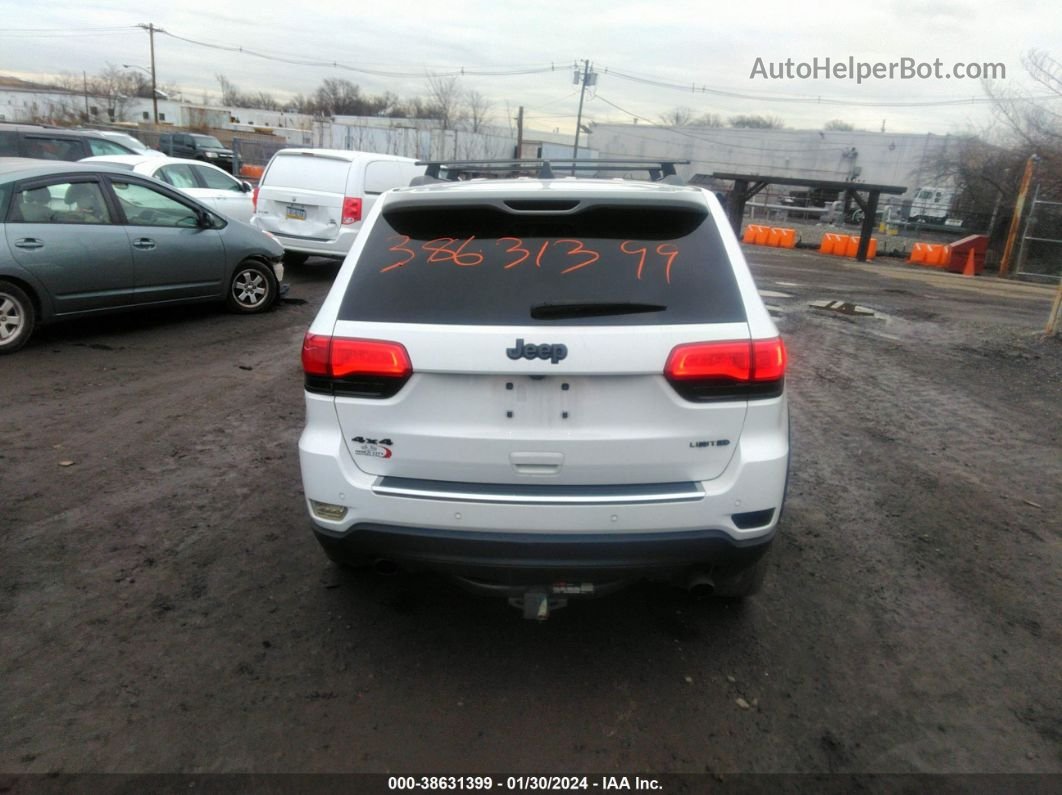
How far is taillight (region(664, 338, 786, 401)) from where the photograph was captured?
265 cm

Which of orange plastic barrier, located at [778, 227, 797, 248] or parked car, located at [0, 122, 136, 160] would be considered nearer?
parked car, located at [0, 122, 136, 160]

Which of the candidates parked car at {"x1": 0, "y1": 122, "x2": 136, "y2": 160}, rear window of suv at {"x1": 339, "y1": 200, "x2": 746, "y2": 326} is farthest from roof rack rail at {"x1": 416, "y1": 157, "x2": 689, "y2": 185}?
parked car at {"x1": 0, "y1": 122, "x2": 136, "y2": 160}

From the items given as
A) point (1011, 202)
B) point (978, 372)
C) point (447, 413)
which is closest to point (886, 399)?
point (978, 372)

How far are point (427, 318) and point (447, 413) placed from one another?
353 millimetres

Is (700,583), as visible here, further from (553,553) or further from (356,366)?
(356,366)

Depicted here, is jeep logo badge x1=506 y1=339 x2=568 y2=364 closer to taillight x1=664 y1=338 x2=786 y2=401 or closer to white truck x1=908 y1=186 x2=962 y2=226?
taillight x1=664 y1=338 x2=786 y2=401

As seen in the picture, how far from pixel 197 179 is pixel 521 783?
43.6 ft

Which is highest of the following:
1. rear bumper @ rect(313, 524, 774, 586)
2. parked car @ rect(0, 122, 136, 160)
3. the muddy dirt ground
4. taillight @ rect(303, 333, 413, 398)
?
parked car @ rect(0, 122, 136, 160)

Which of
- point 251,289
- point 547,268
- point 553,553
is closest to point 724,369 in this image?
point 547,268

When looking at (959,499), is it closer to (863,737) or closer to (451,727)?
(863,737)

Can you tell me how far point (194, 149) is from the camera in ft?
115

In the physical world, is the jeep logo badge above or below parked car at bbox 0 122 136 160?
below

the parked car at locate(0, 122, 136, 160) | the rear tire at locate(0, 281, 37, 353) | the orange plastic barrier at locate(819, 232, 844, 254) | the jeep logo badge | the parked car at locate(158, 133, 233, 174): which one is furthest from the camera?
the parked car at locate(158, 133, 233, 174)

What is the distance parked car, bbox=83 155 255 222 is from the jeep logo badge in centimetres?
1106
